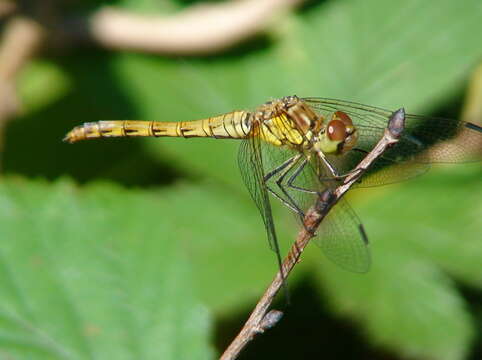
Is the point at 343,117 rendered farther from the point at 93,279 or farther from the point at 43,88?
the point at 43,88

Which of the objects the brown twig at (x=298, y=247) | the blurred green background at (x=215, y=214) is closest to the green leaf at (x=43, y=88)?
the blurred green background at (x=215, y=214)

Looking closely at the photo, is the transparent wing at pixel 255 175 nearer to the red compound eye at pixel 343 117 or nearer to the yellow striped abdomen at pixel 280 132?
the yellow striped abdomen at pixel 280 132

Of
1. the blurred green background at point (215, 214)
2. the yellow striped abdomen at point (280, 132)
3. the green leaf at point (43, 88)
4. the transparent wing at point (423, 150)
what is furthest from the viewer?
the green leaf at point (43, 88)

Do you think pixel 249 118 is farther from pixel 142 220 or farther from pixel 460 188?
pixel 460 188

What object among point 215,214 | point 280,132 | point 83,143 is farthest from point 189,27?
point 280,132

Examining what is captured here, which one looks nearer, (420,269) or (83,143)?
(420,269)

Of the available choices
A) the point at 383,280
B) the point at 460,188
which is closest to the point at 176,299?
the point at 383,280

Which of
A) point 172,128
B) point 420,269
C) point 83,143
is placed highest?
point 172,128
